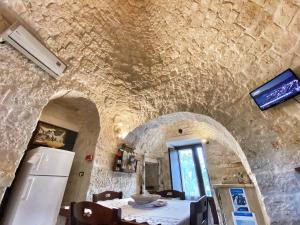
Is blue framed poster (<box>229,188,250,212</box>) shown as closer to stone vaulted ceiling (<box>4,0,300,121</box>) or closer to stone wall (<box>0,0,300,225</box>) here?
stone wall (<box>0,0,300,225</box>)

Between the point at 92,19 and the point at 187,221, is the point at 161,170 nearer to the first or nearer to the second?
the point at 187,221

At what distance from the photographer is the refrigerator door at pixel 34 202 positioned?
181cm

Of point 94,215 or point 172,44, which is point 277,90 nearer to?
point 172,44

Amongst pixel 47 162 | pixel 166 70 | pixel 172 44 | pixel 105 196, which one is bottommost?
pixel 105 196

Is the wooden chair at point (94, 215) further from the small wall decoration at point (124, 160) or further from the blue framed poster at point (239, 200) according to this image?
the blue framed poster at point (239, 200)

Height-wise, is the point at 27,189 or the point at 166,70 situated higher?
the point at 166,70

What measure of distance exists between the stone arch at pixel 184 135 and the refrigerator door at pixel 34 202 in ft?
4.90

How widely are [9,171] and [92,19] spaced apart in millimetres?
2059

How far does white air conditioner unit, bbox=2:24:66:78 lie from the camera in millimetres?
1459

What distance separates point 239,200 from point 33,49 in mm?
4243

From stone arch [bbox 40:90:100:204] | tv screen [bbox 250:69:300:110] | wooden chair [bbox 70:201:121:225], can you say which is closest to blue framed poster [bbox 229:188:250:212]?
tv screen [bbox 250:69:300:110]

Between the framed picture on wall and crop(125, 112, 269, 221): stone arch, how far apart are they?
1110mm

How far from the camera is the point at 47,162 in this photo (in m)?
2.10

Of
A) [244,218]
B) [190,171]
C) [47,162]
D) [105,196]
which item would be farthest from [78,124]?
[244,218]
